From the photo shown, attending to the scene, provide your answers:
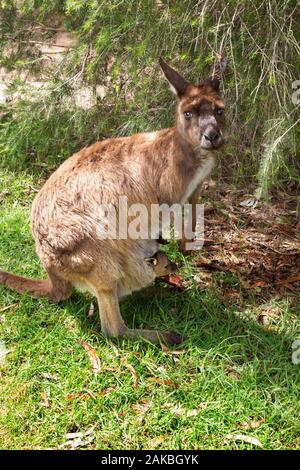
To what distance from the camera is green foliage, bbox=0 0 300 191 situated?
409 cm

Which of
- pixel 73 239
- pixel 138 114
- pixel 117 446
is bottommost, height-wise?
pixel 117 446

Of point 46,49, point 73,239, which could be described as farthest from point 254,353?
point 46,49

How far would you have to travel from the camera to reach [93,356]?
13.1 feet

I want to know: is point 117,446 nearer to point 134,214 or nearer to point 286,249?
point 134,214

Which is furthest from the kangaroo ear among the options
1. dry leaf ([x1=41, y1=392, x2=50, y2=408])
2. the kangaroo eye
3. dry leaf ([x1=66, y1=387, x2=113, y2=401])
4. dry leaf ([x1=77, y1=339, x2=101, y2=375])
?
dry leaf ([x1=41, y1=392, x2=50, y2=408])

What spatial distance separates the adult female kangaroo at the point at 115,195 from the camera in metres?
3.94

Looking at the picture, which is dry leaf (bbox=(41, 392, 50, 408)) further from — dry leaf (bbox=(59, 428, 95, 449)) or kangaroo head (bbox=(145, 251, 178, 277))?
kangaroo head (bbox=(145, 251, 178, 277))

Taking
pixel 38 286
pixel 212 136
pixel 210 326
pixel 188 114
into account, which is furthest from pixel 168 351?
pixel 188 114

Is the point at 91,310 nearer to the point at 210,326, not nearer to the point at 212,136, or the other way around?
the point at 210,326

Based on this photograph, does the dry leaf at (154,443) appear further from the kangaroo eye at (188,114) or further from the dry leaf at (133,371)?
the kangaroo eye at (188,114)

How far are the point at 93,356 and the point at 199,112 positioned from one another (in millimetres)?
1939

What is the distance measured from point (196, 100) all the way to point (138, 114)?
63.3 inches

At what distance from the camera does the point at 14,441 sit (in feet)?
11.4

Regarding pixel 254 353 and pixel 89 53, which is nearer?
pixel 254 353
